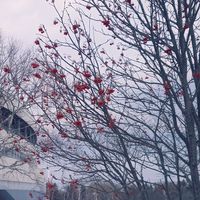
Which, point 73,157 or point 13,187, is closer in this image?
point 73,157

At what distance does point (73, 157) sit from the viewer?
16.3 ft

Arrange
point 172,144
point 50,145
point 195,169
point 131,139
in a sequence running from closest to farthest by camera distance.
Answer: point 195,169
point 131,139
point 172,144
point 50,145

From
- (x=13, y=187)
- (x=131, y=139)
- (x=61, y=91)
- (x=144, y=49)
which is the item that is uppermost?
(x=13, y=187)

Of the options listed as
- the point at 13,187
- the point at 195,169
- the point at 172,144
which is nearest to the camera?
the point at 195,169

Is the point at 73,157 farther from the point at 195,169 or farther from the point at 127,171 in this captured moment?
the point at 195,169

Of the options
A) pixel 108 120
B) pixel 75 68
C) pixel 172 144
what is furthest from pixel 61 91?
pixel 172 144

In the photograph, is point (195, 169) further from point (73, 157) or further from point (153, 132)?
point (73, 157)

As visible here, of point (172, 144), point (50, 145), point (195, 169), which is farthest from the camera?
point (50, 145)

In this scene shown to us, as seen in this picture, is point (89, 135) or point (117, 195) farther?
point (117, 195)

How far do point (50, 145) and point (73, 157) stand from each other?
1.95 ft

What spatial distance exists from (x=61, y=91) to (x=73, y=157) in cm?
69

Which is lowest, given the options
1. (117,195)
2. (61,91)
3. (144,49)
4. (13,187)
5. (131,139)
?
(117,195)

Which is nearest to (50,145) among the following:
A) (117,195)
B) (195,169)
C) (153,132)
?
(117,195)

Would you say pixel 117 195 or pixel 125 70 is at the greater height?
pixel 125 70
